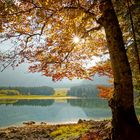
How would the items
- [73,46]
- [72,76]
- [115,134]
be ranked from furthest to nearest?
1. [72,76]
2. [73,46]
3. [115,134]

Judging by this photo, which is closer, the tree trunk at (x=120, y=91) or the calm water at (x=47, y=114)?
the tree trunk at (x=120, y=91)

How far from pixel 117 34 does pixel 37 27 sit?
4.33 m

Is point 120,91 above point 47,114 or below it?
above

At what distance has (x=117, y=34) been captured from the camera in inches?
510

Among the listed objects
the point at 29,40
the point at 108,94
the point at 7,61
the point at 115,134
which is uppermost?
the point at 29,40

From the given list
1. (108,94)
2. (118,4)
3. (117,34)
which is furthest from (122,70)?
(108,94)

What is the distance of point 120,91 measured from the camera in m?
12.7

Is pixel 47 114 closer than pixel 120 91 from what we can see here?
No

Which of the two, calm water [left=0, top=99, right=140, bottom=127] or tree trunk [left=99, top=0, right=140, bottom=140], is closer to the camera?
tree trunk [left=99, top=0, right=140, bottom=140]

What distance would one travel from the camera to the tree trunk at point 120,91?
1237 centimetres

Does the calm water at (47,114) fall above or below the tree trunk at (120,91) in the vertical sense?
below

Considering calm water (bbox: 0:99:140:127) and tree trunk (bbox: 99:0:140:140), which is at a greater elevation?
tree trunk (bbox: 99:0:140:140)

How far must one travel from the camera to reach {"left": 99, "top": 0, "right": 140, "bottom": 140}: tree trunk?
12367 millimetres

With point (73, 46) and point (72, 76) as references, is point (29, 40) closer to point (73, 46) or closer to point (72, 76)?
point (73, 46)
